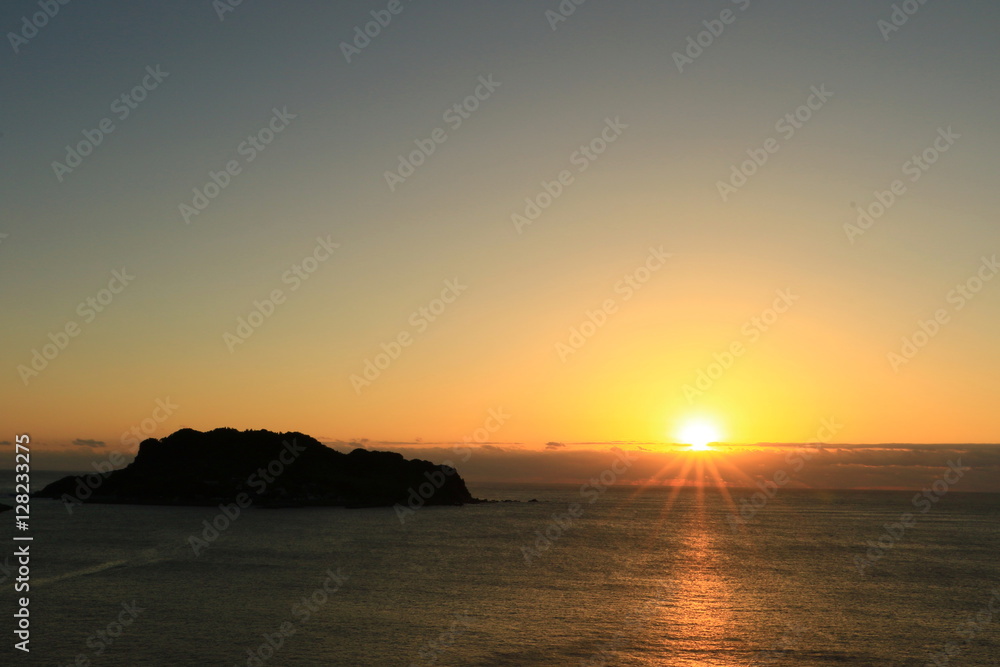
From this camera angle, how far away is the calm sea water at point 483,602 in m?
33.6

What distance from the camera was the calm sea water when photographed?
33.6 m

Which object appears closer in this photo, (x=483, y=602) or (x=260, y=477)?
(x=483, y=602)

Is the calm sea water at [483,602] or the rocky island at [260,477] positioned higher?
the rocky island at [260,477]

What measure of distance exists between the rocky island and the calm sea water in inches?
2611

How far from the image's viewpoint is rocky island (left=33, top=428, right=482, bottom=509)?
156m

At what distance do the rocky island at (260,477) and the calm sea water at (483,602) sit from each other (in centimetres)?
6631

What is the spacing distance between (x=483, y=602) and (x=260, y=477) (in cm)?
Result: 12860

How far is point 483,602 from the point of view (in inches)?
1788

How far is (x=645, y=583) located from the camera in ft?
184

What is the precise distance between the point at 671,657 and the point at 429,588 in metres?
21.5

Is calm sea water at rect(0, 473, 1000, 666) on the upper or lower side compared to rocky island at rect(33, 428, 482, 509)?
lower

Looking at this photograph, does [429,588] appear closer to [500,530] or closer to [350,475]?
[500,530]

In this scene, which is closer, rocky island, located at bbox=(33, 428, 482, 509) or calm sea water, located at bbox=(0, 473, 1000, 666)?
calm sea water, located at bbox=(0, 473, 1000, 666)

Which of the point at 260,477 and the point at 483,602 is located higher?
the point at 260,477
